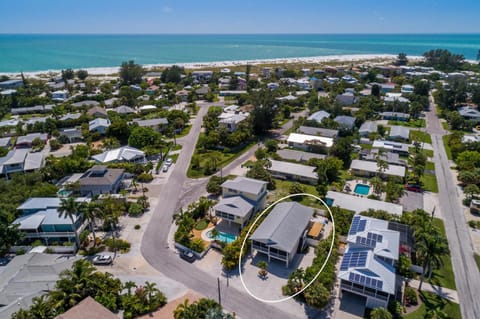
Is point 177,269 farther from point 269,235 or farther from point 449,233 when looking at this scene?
point 449,233

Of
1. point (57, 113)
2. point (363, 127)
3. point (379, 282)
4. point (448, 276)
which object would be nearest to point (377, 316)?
point (379, 282)

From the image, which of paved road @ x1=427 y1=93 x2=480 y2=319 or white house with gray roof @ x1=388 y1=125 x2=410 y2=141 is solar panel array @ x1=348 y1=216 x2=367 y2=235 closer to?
paved road @ x1=427 y1=93 x2=480 y2=319

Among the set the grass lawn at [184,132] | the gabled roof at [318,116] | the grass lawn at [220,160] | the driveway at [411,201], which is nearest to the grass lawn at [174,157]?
the grass lawn at [220,160]

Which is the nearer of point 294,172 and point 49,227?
point 49,227

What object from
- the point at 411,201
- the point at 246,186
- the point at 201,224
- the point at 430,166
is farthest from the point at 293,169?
the point at 430,166

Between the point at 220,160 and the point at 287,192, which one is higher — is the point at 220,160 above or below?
above

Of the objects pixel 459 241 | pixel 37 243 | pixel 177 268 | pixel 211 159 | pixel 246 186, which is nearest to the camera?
pixel 177 268

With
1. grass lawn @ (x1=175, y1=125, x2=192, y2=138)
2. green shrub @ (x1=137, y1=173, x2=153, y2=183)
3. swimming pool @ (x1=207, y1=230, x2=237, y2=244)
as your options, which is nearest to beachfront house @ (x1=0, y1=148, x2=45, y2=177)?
green shrub @ (x1=137, y1=173, x2=153, y2=183)

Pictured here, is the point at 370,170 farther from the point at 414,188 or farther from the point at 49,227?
the point at 49,227
